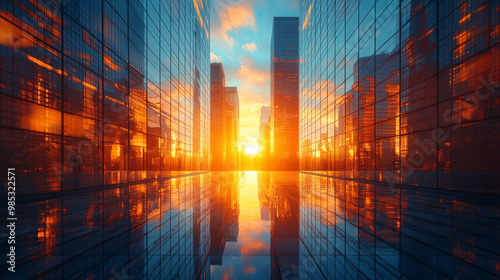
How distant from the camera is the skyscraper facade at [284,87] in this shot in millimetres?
119125

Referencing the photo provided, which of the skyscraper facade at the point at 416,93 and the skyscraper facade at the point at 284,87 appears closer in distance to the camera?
the skyscraper facade at the point at 416,93

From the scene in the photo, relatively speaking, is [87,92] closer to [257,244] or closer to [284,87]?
[257,244]

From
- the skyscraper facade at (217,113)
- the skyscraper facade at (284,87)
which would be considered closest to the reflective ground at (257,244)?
the skyscraper facade at (284,87)

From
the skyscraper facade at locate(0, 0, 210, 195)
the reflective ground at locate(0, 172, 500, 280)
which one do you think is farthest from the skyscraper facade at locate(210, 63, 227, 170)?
the reflective ground at locate(0, 172, 500, 280)

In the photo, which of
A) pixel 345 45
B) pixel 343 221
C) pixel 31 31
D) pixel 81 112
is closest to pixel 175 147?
pixel 81 112

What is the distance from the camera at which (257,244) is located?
475 cm

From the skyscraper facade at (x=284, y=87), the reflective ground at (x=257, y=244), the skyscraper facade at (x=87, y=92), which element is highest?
the skyscraper facade at (x=284, y=87)

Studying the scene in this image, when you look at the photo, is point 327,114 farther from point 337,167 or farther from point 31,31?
point 31,31

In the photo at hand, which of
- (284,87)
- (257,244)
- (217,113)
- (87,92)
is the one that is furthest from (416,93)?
→ (217,113)

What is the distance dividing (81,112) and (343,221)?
16195 millimetres

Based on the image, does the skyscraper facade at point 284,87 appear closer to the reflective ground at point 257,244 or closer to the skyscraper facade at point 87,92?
the skyscraper facade at point 87,92

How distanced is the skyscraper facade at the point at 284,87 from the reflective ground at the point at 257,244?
11099 centimetres

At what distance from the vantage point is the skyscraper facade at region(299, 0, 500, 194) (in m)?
10.8

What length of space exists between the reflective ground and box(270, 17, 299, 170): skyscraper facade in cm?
11099
